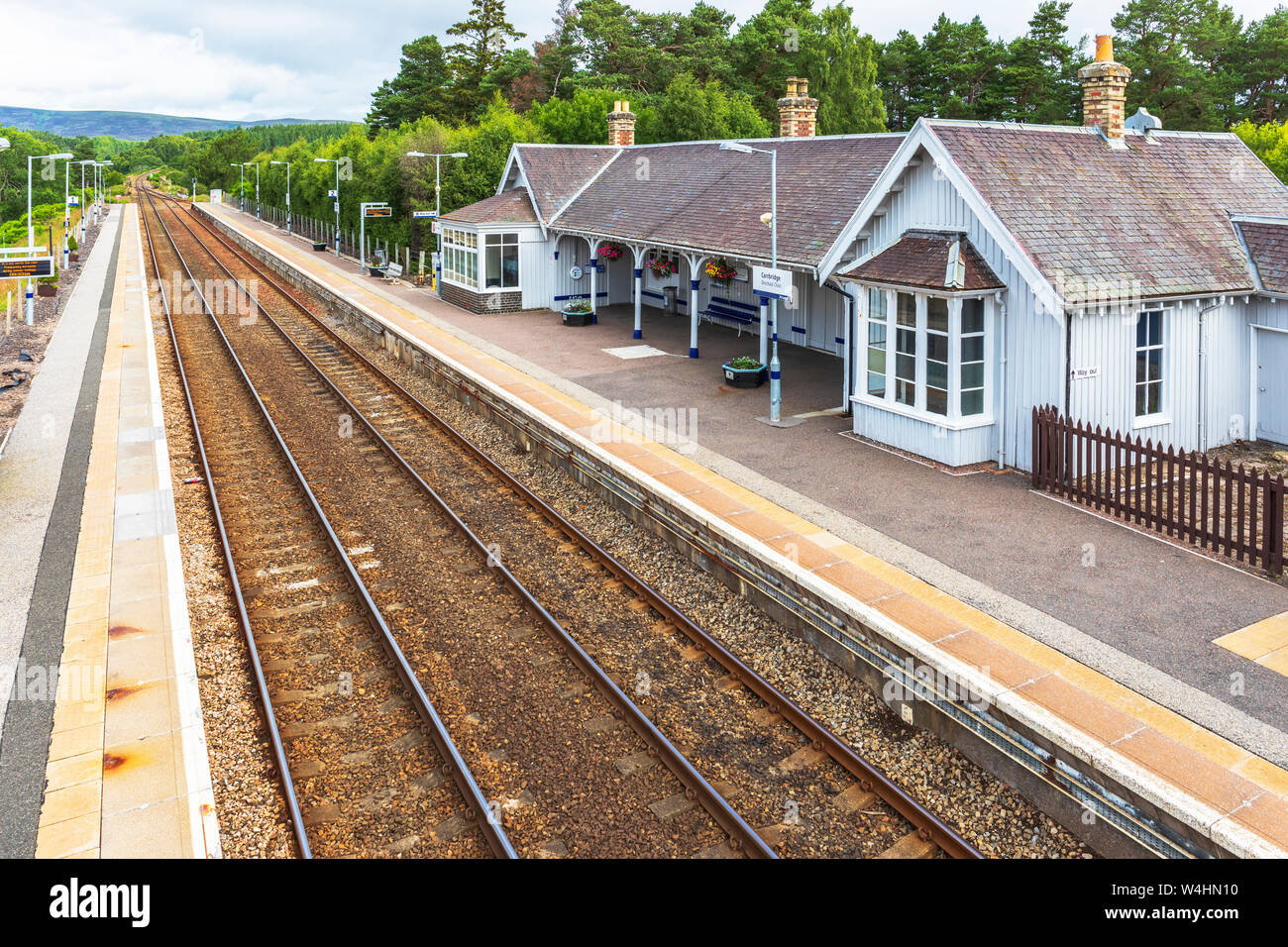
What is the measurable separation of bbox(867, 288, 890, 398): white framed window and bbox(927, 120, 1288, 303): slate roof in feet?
8.15

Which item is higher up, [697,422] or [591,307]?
[591,307]

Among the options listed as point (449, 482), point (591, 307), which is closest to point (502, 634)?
point (449, 482)

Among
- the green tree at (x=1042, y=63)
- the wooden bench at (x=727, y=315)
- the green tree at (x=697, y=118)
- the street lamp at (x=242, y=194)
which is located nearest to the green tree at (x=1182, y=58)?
the green tree at (x=1042, y=63)

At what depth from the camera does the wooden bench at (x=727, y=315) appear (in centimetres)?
2811

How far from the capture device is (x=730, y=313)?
2877 centimetres

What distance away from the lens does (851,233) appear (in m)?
17.7

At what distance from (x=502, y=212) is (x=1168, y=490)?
2457cm

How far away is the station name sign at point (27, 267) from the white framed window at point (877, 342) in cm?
2583

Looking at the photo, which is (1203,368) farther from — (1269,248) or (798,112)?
(798,112)

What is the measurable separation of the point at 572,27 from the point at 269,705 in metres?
74.8

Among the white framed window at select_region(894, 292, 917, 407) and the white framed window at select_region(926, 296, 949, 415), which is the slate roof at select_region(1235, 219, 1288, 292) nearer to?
the white framed window at select_region(926, 296, 949, 415)

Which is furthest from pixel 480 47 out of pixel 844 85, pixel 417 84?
pixel 844 85
